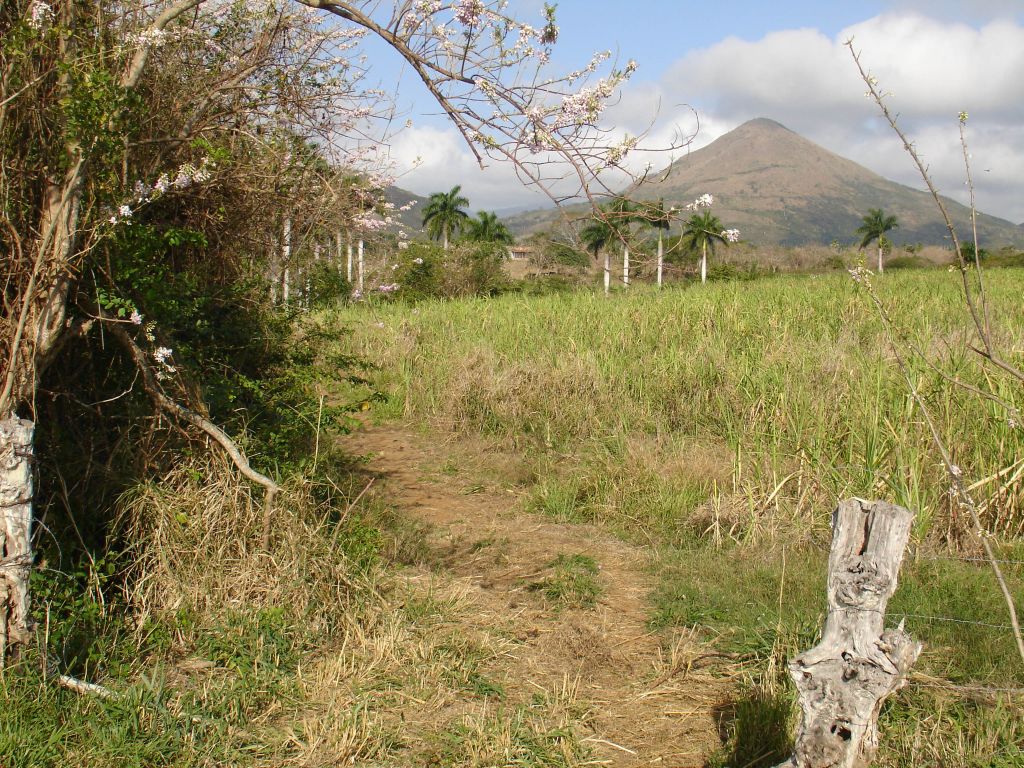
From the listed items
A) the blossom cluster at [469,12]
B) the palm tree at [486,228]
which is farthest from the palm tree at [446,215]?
the blossom cluster at [469,12]

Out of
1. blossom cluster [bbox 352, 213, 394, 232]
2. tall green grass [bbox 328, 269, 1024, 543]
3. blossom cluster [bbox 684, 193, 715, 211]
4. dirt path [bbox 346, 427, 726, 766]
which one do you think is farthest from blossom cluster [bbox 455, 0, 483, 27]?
tall green grass [bbox 328, 269, 1024, 543]

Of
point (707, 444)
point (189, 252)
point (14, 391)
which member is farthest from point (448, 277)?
point (14, 391)

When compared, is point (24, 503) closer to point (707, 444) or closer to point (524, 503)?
point (524, 503)

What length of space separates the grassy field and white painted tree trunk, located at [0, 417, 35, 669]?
252cm

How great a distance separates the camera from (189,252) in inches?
174

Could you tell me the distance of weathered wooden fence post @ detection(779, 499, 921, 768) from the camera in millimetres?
2230

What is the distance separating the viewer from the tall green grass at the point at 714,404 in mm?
5031

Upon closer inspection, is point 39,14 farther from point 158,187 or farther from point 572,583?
point 572,583

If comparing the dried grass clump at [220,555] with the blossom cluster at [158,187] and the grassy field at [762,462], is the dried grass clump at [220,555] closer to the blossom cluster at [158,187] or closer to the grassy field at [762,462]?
the blossom cluster at [158,187]

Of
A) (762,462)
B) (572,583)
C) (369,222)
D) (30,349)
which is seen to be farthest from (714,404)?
(30,349)

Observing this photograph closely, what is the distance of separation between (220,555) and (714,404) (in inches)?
181

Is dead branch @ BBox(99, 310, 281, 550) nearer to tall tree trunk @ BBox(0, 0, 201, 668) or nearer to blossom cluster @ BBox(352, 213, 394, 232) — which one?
tall tree trunk @ BBox(0, 0, 201, 668)

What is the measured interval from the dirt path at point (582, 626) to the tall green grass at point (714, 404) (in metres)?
0.45

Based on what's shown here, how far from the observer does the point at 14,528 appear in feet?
9.36
